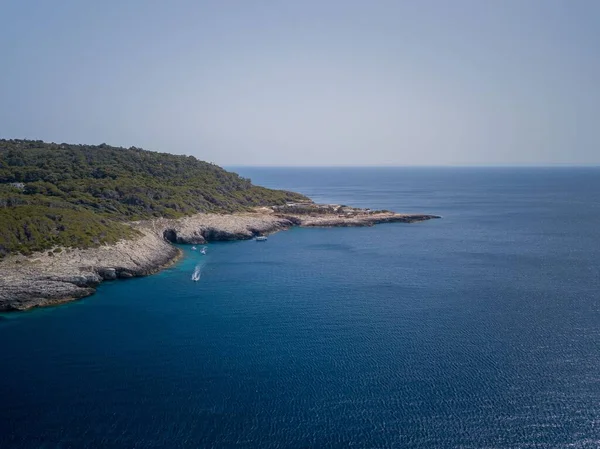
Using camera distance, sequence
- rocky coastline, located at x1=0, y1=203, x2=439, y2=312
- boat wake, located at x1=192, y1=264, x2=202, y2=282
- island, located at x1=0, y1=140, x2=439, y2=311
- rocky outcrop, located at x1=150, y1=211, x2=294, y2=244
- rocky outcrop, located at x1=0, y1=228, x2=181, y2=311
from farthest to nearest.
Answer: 1. rocky outcrop, located at x1=150, y1=211, x2=294, y2=244
2. boat wake, located at x1=192, y1=264, x2=202, y2=282
3. island, located at x1=0, y1=140, x2=439, y2=311
4. rocky coastline, located at x1=0, y1=203, x2=439, y2=312
5. rocky outcrop, located at x1=0, y1=228, x2=181, y2=311

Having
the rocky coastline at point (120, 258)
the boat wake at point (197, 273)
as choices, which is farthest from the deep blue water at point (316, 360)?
the rocky coastline at point (120, 258)

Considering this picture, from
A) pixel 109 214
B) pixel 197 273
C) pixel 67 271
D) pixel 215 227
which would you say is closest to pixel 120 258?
pixel 67 271

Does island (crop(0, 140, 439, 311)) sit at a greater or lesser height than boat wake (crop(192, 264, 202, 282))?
greater

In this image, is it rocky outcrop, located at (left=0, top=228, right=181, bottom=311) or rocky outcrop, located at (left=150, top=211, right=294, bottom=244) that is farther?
rocky outcrop, located at (left=150, top=211, right=294, bottom=244)

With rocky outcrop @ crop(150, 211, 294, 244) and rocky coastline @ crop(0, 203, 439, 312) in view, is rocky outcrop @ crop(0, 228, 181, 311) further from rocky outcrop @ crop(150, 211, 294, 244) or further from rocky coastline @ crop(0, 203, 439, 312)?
rocky outcrop @ crop(150, 211, 294, 244)

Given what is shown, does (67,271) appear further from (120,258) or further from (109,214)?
(109,214)

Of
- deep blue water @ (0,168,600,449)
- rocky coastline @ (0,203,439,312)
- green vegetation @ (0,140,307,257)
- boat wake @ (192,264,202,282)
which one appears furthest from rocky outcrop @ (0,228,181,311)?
boat wake @ (192,264,202,282)

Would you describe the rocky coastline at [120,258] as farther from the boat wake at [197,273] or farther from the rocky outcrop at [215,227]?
the boat wake at [197,273]
